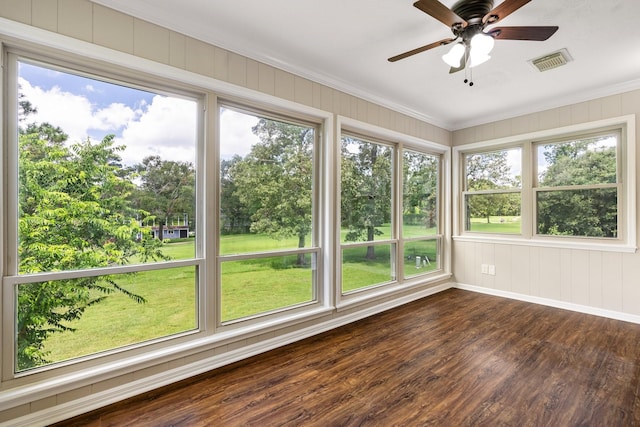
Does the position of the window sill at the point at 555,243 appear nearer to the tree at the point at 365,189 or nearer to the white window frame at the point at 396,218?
the white window frame at the point at 396,218

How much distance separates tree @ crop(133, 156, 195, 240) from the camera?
2295mm

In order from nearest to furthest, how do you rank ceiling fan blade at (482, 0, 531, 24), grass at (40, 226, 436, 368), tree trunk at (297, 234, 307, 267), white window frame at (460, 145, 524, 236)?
ceiling fan blade at (482, 0, 531, 24), grass at (40, 226, 436, 368), tree trunk at (297, 234, 307, 267), white window frame at (460, 145, 524, 236)

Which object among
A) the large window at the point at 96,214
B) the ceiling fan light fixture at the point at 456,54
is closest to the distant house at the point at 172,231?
the large window at the point at 96,214

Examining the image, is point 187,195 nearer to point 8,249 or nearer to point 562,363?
point 8,249

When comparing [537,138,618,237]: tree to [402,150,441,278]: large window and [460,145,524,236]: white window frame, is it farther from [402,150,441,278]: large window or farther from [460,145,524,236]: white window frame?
A: [402,150,441,278]: large window

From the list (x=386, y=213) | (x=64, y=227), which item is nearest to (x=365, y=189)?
(x=386, y=213)

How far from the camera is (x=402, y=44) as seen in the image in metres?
2.65

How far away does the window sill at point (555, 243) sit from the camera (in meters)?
3.56

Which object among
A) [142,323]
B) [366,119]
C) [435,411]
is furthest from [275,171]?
[435,411]

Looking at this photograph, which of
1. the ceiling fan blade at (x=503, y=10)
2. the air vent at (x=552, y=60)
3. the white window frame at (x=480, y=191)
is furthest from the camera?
the white window frame at (x=480, y=191)

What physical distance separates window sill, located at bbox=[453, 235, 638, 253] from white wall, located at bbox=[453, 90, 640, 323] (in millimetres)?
49

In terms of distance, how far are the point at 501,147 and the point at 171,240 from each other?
15.3 ft

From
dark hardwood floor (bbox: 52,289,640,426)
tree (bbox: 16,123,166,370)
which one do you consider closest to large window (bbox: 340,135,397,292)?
dark hardwood floor (bbox: 52,289,640,426)

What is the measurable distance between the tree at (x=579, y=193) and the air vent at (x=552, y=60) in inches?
59.5
